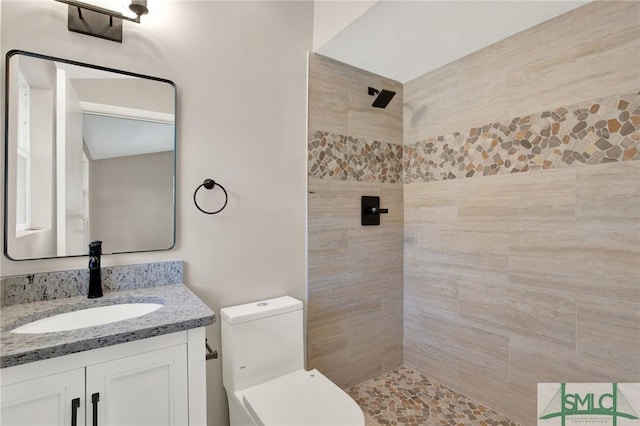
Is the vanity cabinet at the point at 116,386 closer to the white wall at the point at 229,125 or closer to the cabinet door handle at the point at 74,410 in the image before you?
the cabinet door handle at the point at 74,410

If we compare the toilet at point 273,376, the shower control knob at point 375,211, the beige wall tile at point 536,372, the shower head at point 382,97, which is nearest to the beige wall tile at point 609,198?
the beige wall tile at point 536,372

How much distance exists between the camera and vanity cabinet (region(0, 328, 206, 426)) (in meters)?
0.84

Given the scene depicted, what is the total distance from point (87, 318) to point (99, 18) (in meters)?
1.21

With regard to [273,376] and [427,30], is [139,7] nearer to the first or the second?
[427,30]

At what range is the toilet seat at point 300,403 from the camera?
124 cm

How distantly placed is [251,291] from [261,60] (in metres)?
1.27

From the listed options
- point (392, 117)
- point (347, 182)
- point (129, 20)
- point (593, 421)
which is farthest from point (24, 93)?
point (593, 421)

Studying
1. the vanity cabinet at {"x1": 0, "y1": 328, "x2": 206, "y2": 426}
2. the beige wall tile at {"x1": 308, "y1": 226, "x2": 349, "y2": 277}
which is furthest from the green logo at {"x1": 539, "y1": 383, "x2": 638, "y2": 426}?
the vanity cabinet at {"x1": 0, "y1": 328, "x2": 206, "y2": 426}

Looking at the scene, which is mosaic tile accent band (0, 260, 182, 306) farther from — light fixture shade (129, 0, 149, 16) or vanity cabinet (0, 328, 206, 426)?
light fixture shade (129, 0, 149, 16)

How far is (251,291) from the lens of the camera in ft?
5.71

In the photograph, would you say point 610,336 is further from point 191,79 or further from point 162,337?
point 191,79

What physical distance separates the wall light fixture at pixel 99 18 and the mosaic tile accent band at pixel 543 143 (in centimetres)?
182

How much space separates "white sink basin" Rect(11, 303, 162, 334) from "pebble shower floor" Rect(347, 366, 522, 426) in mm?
1426

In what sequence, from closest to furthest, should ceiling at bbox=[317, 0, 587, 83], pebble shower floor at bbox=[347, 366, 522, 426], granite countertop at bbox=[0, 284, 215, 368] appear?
1. granite countertop at bbox=[0, 284, 215, 368]
2. ceiling at bbox=[317, 0, 587, 83]
3. pebble shower floor at bbox=[347, 366, 522, 426]
